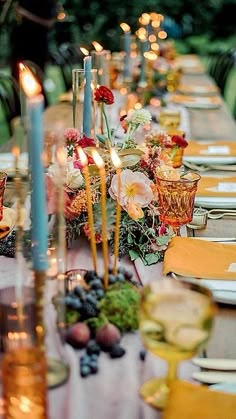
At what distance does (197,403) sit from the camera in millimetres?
885

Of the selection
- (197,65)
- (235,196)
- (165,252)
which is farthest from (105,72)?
(197,65)

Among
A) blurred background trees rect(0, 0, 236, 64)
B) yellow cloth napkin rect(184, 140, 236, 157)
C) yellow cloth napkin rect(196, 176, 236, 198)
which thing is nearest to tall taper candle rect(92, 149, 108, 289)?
yellow cloth napkin rect(196, 176, 236, 198)

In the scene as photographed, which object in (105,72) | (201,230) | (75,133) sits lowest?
(201,230)

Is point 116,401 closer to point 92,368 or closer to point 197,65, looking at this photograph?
point 92,368

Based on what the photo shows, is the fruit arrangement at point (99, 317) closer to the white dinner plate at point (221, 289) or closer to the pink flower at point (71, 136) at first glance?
the white dinner plate at point (221, 289)

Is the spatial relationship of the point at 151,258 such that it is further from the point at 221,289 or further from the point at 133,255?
the point at 221,289

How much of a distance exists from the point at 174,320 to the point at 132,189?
0.56 m

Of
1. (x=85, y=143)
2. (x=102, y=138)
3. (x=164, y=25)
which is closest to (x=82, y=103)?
(x=102, y=138)

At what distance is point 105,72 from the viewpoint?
242 centimetres

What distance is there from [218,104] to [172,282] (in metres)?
2.85

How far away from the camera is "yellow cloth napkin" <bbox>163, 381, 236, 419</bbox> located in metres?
0.87

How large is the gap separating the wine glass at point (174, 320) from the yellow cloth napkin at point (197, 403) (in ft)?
0.09

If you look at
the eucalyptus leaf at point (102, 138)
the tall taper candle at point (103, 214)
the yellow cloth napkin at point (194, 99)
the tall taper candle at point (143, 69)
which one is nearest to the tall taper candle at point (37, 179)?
the tall taper candle at point (103, 214)

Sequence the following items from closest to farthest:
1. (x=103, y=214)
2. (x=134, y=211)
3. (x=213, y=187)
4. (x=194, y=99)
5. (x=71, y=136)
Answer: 1. (x=103, y=214)
2. (x=134, y=211)
3. (x=71, y=136)
4. (x=213, y=187)
5. (x=194, y=99)
